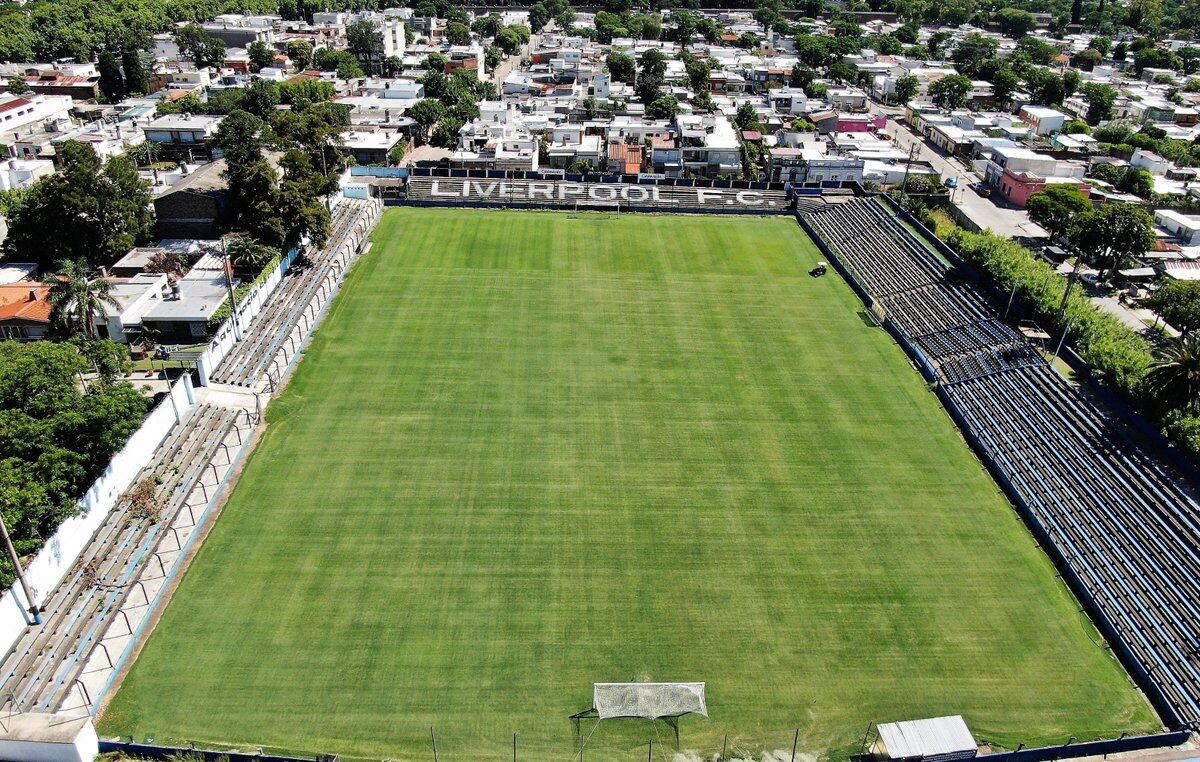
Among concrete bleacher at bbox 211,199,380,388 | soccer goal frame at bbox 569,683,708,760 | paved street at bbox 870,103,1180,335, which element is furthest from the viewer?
paved street at bbox 870,103,1180,335

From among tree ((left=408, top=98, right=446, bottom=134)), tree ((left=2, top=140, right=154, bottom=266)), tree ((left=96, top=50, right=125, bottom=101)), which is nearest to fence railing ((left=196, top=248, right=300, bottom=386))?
tree ((left=2, top=140, right=154, bottom=266))

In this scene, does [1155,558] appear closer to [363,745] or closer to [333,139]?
[363,745]

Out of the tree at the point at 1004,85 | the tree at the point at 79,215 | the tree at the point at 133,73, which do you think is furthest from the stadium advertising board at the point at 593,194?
the tree at the point at 1004,85

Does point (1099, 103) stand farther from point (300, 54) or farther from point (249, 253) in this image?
point (300, 54)

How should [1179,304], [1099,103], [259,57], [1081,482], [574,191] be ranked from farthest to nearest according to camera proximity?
[259,57], [1099,103], [574,191], [1179,304], [1081,482]

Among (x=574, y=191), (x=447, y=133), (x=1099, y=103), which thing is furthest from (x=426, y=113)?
(x=1099, y=103)

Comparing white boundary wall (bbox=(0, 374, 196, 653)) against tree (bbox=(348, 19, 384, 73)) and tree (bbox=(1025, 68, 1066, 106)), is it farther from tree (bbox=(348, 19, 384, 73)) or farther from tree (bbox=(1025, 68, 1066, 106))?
tree (bbox=(1025, 68, 1066, 106))
